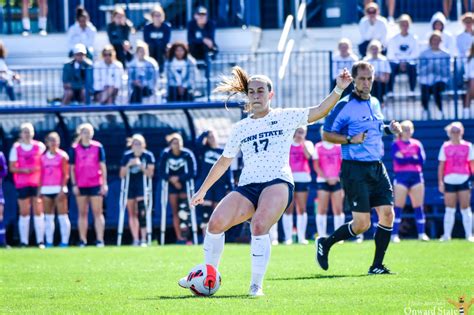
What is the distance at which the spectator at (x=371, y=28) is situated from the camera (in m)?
24.1

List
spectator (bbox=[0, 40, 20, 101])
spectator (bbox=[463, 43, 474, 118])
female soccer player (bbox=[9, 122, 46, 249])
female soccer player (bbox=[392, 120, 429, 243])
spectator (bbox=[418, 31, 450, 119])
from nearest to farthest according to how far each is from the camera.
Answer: female soccer player (bbox=[392, 120, 429, 243])
female soccer player (bbox=[9, 122, 46, 249])
spectator (bbox=[463, 43, 474, 118])
spectator (bbox=[418, 31, 450, 119])
spectator (bbox=[0, 40, 20, 101])

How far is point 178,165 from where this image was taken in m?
22.6

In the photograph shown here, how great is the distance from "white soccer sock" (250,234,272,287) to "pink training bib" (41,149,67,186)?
12.3 m

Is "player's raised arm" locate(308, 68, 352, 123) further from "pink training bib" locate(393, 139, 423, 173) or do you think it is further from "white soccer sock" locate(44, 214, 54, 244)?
"white soccer sock" locate(44, 214, 54, 244)

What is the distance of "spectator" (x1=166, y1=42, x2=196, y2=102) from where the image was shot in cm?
2367

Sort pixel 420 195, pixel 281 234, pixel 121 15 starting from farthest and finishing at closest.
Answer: pixel 121 15 → pixel 281 234 → pixel 420 195

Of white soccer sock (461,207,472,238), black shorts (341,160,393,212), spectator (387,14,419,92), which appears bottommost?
white soccer sock (461,207,472,238)

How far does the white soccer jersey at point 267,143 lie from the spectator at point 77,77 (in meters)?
13.0

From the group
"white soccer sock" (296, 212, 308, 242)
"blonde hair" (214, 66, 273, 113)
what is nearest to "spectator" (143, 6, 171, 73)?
"white soccer sock" (296, 212, 308, 242)

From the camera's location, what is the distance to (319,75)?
80.5ft

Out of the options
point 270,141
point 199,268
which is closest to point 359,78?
point 270,141

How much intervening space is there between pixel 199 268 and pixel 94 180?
11.8 meters

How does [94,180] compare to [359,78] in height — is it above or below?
below

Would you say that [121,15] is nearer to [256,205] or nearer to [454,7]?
[454,7]
